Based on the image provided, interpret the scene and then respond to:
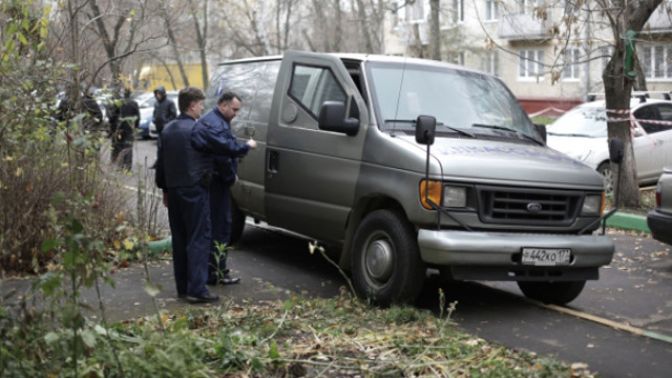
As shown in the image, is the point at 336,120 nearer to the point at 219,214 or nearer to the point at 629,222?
the point at 219,214

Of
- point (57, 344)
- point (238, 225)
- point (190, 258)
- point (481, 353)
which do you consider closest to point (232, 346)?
point (57, 344)

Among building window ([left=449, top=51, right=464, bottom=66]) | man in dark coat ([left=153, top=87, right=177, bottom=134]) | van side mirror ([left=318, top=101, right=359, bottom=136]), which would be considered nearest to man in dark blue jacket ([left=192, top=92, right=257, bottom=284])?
van side mirror ([left=318, top=101, right=359, bottom=136])

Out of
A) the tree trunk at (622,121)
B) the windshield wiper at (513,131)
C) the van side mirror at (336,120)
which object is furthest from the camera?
the tree trunk at (622,121)

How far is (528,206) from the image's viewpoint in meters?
7.28

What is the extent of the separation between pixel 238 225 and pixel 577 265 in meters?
4.17

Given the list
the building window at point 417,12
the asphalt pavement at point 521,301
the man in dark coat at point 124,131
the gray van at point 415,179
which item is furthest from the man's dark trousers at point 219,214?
the building window at point 417,12

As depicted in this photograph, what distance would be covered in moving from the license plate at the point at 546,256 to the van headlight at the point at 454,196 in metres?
0.63

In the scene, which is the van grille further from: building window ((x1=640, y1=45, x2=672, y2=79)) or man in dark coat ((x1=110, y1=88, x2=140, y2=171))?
building window ((x1=640, y1=45, x2=672, y2=79))

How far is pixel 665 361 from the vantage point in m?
6.20

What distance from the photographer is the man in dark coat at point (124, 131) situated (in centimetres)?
1010

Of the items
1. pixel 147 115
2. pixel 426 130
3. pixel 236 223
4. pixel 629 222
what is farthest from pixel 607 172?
pixel 147 115

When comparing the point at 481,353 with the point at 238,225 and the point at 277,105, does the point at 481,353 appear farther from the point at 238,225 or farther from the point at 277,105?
the point at 238,225

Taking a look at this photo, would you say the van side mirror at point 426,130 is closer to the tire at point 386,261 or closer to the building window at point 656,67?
the tire at point 386,261

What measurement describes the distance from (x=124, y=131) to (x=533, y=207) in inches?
349
